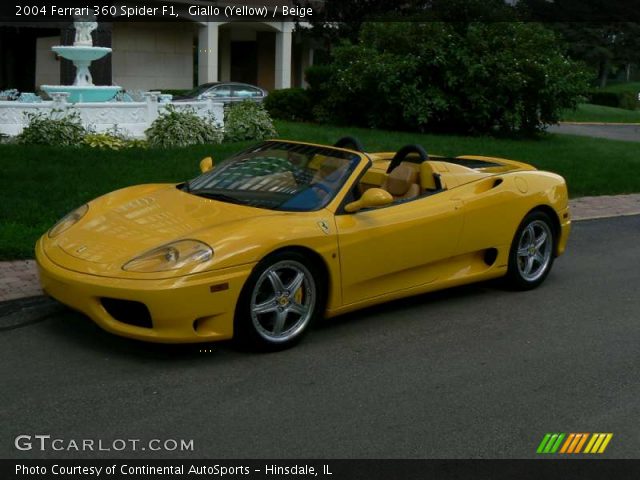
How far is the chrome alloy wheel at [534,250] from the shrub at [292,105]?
14988mm

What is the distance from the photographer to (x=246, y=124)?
15.8 m

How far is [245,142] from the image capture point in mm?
15266

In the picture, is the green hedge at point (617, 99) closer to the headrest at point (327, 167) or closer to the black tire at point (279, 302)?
the headrest at point (327, 167)

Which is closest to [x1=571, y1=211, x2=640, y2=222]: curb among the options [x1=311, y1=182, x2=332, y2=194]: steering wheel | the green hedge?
[x1=311, y1=182, x2=332, y2=194]: steering wheel

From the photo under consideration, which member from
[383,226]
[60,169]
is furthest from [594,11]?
[383,226]

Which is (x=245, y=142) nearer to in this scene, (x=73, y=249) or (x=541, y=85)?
(x=541, y=85)

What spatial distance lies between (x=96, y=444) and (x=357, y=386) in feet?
5.21

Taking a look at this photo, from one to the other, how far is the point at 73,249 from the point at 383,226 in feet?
6.72

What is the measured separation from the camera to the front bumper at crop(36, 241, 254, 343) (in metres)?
5.28

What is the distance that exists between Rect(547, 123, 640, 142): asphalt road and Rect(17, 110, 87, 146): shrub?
49.5 ft

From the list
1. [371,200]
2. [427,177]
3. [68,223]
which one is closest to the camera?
[371,200]

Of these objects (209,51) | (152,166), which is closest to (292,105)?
(152,166)

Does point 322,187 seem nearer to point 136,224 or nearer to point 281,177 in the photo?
point 281,177
